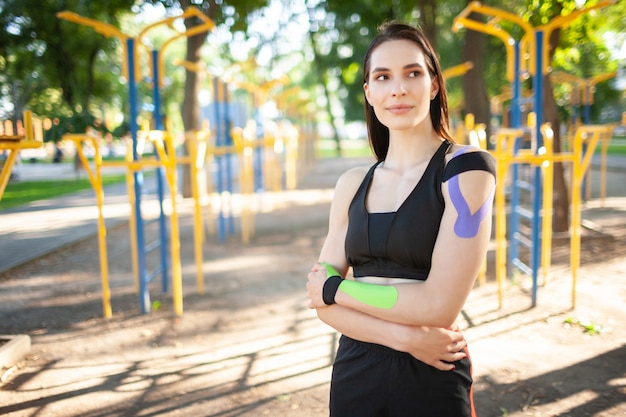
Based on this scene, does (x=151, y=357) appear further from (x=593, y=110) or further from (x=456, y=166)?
(x=593, y=110)

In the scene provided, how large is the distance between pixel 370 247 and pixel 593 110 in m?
23.3

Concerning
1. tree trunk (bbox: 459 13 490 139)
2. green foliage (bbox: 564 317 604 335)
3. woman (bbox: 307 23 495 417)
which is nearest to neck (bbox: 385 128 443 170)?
woman (bbox: 307 23 495 417)

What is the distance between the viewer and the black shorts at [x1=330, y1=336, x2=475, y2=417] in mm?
1456

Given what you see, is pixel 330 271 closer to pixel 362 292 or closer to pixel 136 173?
pixel 362 292

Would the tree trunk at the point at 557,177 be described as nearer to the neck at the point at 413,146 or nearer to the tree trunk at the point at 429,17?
the tree trunk at the point at 429,17

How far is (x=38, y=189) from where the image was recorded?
1551 centimetres

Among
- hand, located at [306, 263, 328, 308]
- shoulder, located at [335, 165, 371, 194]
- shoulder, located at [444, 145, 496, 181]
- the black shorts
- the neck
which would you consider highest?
the neck

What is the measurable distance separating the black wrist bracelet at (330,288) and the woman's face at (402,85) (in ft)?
1.42

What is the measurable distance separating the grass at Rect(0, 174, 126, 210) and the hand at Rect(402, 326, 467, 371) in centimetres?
919

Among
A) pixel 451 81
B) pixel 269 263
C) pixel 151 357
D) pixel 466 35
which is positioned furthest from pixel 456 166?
pixel 451 81

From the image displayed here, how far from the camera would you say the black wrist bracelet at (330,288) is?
1.59 m

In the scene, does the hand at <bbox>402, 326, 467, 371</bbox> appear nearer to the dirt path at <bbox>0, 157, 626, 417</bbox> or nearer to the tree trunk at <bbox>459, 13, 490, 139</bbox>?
the dirt path at <bbox>0, 157, 626, 417</bbox>

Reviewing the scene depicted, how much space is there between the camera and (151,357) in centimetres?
404

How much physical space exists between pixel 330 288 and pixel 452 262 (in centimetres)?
35
